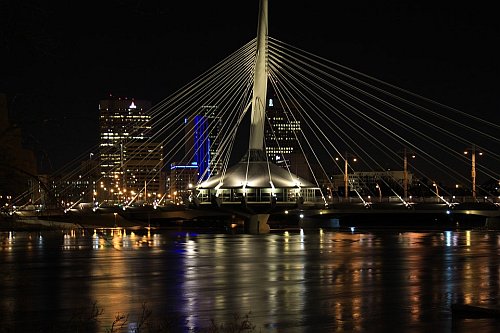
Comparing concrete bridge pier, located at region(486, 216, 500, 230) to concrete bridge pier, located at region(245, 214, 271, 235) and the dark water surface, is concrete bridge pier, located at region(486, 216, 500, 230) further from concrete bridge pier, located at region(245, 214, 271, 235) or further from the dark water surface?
the dark water surface

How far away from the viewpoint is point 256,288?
89.6ft

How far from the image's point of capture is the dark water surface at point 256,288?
20.0m

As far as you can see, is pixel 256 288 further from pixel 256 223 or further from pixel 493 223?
pixel 493 223

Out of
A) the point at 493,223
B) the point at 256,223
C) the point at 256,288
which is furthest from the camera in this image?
the point at 256,223

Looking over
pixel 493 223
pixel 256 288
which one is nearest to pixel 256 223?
A: pixel 493 223

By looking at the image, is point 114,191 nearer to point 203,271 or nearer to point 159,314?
point 203,271

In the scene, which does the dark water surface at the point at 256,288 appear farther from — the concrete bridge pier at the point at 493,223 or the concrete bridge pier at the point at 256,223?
the concrete bridge pier at the point at 493,223

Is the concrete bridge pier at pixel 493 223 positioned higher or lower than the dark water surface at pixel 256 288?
lower

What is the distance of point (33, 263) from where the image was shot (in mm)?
38438

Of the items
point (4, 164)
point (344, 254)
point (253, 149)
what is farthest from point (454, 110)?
point (4, 164)

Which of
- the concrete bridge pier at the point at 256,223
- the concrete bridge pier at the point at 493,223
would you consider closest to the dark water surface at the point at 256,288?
the concrete bridge pier at the point at 256,223

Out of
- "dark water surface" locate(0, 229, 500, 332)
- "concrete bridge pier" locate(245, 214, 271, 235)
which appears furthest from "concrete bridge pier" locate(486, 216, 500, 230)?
"dark water surface" locate(0, 229, 500, 332)

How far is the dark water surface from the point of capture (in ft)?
65.6

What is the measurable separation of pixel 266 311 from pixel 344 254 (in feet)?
75.2
